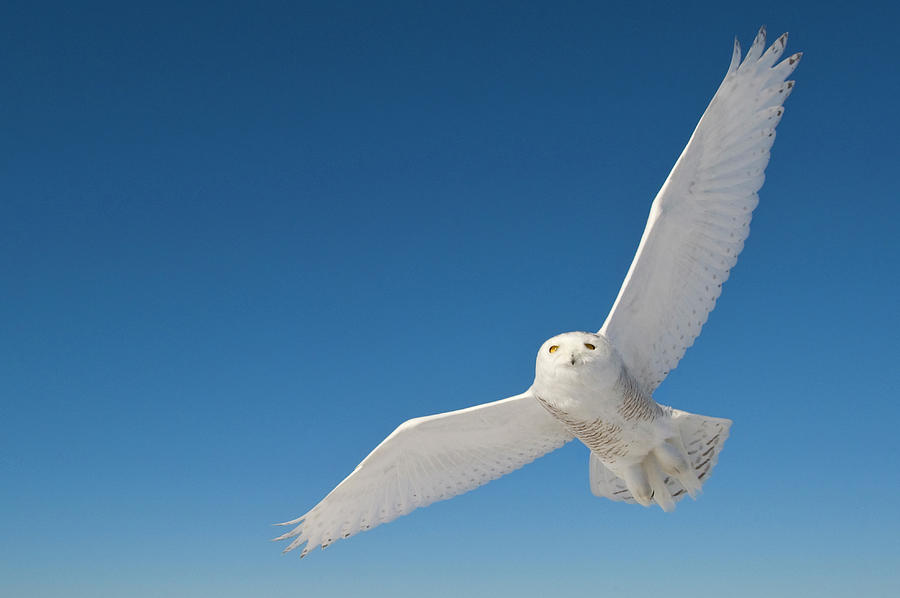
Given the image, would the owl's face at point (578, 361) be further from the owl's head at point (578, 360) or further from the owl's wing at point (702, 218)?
the owl's wing at point (702, 218)

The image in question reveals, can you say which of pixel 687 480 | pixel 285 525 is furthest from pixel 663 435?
pixel 285 525

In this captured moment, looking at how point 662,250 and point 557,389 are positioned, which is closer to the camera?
point 557,389

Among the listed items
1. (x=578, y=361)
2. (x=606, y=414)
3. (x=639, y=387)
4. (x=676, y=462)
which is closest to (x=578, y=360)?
(x=578, y=361)

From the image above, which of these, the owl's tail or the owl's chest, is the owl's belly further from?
the owl's tail

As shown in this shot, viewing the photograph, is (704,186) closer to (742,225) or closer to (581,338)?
(742,225)

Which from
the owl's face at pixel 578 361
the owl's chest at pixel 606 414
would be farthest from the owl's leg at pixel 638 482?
the owl's face at pixel 578 361

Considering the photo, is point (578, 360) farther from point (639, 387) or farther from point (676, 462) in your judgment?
point (676, 462)
